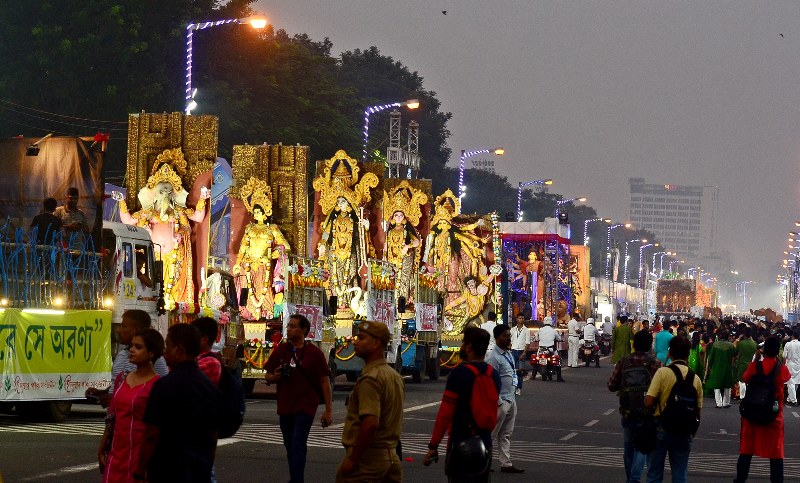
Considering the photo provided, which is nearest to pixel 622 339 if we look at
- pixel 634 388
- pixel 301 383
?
pixel 634 388

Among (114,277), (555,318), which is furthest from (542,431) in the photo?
(555,318)

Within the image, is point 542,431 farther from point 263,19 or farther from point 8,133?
point 8,133

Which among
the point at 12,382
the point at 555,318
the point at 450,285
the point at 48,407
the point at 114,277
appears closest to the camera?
the point at 12,382

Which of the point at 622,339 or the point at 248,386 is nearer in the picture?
the point at 248,386

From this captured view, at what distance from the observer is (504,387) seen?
16922 millimetres

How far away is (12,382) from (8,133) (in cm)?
3093

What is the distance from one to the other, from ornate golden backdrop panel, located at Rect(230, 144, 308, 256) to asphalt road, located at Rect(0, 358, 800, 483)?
7.23 meters

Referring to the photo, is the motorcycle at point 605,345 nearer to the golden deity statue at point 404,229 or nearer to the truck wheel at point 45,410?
the golden deity statue at point 404,229

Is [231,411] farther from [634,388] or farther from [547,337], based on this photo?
[547,337]

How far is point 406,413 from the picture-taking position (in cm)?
2606

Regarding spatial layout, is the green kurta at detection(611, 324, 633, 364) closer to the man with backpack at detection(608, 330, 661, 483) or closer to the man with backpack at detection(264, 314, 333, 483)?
the man with backpack at detection(608, 330, 661, 483)

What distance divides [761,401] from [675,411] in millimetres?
2332

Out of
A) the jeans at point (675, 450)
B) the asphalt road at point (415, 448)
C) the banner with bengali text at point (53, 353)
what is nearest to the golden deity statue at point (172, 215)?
the asphalt road at point (415, 448)

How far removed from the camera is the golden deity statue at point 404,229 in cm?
4212
